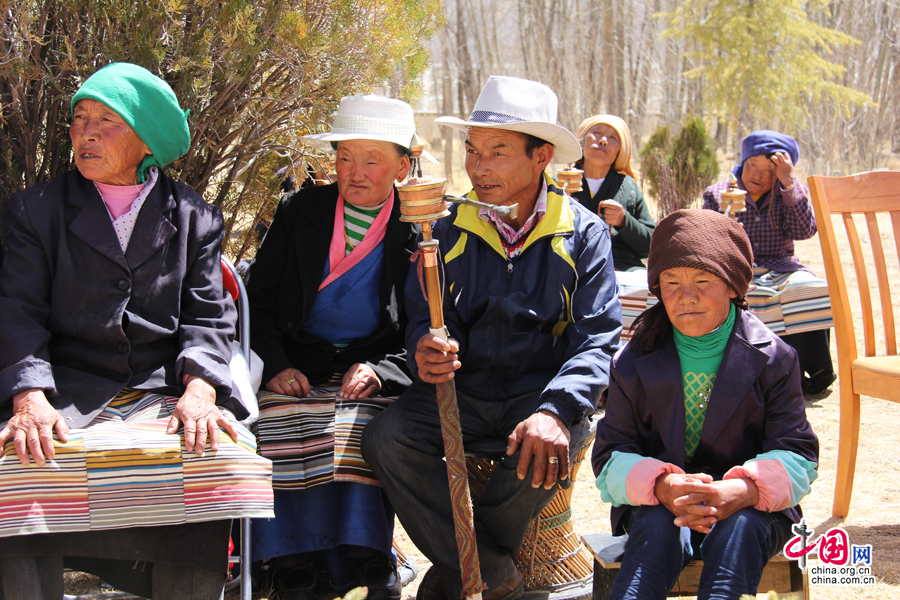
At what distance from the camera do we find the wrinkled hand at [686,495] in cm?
212

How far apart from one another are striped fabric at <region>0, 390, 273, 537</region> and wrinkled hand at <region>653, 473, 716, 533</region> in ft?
3.81

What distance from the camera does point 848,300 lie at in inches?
137

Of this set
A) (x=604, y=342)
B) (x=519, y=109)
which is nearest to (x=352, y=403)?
(x=604, y=342)

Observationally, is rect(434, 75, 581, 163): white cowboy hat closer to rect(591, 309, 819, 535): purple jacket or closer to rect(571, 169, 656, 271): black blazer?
rect(591, 309, 819, 535): purple jacket

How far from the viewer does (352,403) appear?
294 centimetres

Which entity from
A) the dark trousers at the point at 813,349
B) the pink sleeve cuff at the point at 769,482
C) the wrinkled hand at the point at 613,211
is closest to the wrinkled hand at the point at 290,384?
the pink sleeve cuff at the point at 769,482

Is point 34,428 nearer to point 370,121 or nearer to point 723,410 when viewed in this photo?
point 370,121

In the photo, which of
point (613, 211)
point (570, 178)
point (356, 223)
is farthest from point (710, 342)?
point (613, 211)

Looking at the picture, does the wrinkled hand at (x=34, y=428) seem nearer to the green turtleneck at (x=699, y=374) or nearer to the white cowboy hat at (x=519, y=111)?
the white cowboy hat at (x=519, y=111)

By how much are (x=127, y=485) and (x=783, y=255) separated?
487cm

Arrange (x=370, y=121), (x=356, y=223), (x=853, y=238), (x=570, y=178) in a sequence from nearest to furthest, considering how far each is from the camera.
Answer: (x=370, y=121) < (x=356, y=223) < (x=853, y=238) < (x=570, y=178)

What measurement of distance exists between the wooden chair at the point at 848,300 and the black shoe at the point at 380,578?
2115 mm

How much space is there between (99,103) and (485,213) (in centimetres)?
138

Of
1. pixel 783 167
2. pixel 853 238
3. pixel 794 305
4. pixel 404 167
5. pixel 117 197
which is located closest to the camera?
pixel 117 197
